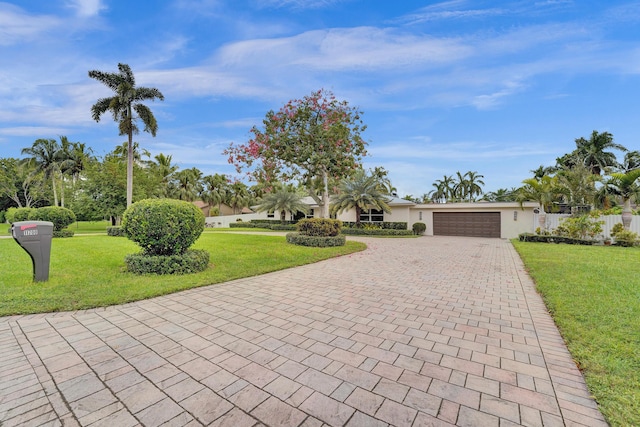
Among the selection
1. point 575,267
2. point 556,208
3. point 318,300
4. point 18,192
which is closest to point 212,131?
point 318,300

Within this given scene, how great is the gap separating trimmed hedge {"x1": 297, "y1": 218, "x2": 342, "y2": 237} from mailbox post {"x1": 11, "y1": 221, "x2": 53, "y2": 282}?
824 centimetres

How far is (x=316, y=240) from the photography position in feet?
37.4

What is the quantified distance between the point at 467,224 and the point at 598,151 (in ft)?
61.5

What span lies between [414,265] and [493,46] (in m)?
7.40

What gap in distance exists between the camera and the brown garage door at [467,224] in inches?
709

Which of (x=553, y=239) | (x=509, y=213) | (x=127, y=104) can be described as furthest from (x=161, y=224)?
(x=509, y=213)

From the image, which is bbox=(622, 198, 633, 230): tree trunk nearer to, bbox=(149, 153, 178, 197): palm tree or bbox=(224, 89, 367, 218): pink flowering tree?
bbox=(224, 89, 367, 218): pink flowering tree

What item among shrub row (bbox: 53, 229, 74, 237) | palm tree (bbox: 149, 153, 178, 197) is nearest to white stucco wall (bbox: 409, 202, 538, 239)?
shrub row (bbox: 53, 229, 74, 237)

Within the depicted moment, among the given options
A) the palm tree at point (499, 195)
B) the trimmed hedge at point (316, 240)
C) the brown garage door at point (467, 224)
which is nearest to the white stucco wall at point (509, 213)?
the brown garage door at point (467, 224)

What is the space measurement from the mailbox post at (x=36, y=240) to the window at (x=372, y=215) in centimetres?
1831

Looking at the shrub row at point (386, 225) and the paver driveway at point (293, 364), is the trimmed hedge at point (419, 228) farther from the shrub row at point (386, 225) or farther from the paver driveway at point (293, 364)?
the paver driveway at point (293, 364)

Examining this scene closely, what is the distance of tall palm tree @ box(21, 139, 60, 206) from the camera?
85.8ft

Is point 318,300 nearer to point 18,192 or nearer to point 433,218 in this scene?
point 433,218

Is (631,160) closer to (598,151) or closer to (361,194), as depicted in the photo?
(598,151)
